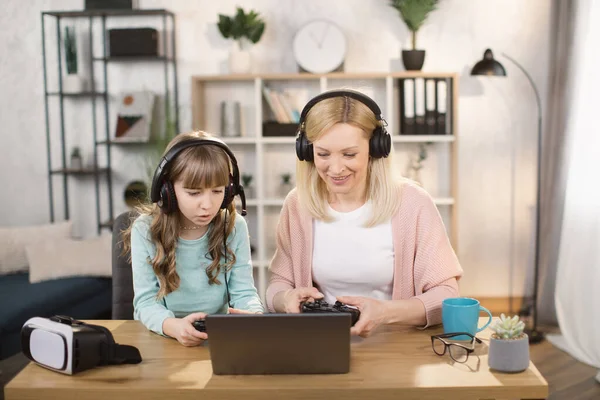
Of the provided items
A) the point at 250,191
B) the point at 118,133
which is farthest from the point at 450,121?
the point at 118,133

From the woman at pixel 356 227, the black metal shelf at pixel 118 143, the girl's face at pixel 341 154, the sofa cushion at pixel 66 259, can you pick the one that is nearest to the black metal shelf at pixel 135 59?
the black metal shelf at pixel 118 143

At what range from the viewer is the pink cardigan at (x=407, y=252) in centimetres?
178

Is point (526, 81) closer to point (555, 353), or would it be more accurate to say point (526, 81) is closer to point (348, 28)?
point (348, 28)

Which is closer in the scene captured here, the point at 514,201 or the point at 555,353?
the point at 555,353

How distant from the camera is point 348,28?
446 centimetres

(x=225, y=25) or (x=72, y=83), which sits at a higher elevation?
(x=225, y=25)

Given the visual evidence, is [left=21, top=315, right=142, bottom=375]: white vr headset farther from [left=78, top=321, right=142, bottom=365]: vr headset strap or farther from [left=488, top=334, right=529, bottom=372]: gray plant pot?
[left=488, top=334, right=529, bottom=372]: gray plant pot

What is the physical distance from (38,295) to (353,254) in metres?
2.25

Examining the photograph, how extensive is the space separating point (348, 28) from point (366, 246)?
2.84 metres

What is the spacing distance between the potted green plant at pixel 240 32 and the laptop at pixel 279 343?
319 cm

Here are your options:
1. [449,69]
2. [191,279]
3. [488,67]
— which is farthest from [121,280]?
[449,69]

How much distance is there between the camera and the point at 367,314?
156 centimetres

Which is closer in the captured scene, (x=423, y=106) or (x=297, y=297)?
(x=297, y=297)

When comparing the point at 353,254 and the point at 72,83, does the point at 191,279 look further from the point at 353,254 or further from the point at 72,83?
the point at 72,83
